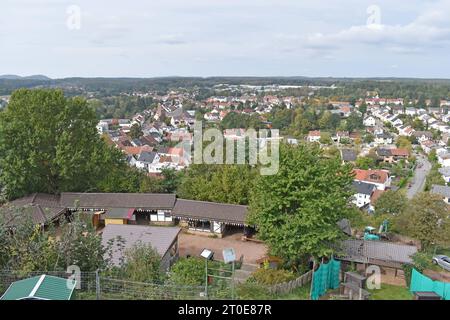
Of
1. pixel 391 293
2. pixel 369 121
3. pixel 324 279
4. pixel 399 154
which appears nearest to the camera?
pixel 324 279

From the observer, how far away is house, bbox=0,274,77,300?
668 centimetres

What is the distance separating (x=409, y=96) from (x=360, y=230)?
97.5m

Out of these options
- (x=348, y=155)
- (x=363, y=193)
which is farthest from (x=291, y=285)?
(x=348, y=155)

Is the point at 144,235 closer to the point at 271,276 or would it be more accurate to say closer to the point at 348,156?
the point at 271,276

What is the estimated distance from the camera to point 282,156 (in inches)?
477

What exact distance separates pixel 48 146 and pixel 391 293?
14781mm

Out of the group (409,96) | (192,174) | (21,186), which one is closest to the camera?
(21,186)

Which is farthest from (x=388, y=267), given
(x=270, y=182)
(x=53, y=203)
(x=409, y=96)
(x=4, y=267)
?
(x=409, y=96)

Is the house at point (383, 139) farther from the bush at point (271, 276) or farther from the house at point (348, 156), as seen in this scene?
the bush at point (271, 276)

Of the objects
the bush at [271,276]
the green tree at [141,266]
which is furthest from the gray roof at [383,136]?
the green tree at [141,266]

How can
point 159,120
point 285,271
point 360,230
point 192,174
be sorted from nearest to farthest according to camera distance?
1. point 285,271
2. point 360,230
3. point 192,174
4. point 159,120

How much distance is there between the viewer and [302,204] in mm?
11414

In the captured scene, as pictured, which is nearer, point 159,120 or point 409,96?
point 159,120
